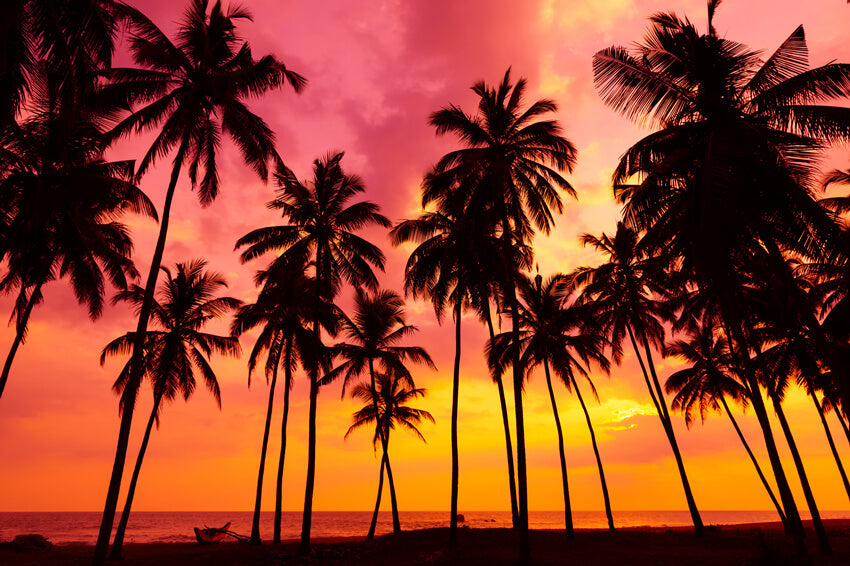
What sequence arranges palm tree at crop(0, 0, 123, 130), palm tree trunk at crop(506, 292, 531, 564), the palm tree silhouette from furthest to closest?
the palm tree silhouette < palm tree trunk at crop(506, 292, 531, 564) < palm tree at crop(0, 0, 123, 130)

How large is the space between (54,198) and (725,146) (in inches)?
736

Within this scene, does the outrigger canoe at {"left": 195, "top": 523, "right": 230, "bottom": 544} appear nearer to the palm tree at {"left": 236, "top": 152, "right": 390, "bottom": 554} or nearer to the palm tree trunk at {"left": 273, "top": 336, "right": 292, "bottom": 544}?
the palm tree trunk at {"left": 273, "top": 336, "right": 292, "bottom": 544}

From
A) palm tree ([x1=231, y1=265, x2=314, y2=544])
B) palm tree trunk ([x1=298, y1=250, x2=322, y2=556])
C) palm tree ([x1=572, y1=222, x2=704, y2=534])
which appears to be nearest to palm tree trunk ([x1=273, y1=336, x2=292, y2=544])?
palm tree ([x1=231, y1=265, x2=314, y2=544])

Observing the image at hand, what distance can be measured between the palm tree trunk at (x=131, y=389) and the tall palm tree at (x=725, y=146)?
13102 mm

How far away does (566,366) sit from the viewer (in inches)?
1022

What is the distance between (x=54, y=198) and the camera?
593 inches

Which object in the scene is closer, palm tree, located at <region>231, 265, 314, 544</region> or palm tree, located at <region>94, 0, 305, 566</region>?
palm tree, located at <region>94, 0, 305, 566</region>

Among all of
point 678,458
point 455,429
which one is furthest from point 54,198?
point 678,458

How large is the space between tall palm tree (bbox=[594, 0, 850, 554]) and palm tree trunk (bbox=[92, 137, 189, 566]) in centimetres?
1310

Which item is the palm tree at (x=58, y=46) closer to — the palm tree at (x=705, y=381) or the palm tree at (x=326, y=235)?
the palm tree at (x=326, y=235)

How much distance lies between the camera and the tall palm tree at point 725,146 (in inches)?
416

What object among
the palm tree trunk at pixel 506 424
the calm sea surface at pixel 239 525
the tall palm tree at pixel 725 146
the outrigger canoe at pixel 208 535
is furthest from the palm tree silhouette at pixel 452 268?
the calm sea surface at pixel 239 525

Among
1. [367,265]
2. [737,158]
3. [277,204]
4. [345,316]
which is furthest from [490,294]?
[737,158]

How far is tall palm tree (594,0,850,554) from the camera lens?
1058 centimetres
